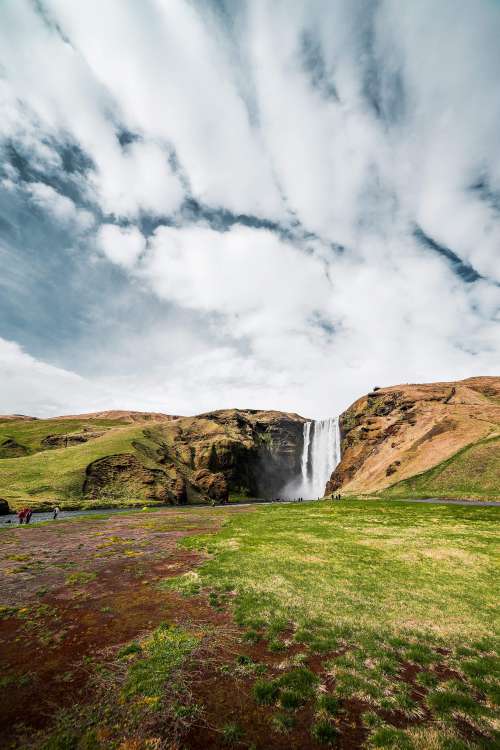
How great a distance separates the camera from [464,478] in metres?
A: 73.4

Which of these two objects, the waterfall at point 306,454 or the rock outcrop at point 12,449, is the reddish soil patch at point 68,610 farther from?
the waterfall at point 306,454

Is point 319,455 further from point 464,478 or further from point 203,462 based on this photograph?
point 464,478

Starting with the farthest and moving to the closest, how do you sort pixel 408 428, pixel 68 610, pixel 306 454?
pixel 306 454
pixel 408 428
pixel 68 610

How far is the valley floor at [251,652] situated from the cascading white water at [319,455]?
139 m

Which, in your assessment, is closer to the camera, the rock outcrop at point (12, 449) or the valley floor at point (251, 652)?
the valley floor at point (251, 652)

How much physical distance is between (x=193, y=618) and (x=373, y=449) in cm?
12071

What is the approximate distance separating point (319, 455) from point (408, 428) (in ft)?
194

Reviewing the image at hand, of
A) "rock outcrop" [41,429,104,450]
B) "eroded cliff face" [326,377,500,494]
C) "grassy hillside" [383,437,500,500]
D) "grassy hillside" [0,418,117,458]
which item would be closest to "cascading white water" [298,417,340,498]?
"eroded cliff face" [326,377,500,494]

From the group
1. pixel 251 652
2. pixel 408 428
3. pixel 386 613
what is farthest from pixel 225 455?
pixel 251 652

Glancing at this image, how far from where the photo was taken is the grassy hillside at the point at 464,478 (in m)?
67.5

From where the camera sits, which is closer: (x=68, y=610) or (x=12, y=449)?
(x=68, y=610)

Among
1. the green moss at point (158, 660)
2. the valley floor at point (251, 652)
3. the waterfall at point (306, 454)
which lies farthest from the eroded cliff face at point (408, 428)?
the green moss at point (158, 660)

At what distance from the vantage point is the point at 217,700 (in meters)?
8.81

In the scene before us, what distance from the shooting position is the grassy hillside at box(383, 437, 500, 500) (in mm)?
67500
